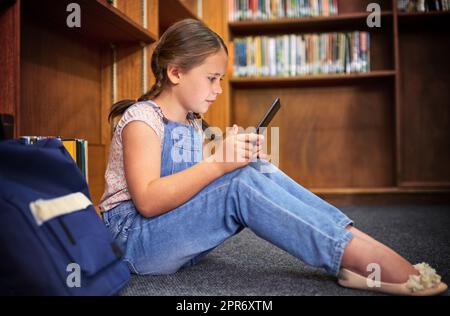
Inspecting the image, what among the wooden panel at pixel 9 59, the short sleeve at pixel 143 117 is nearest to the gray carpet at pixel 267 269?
the short sleeve at pixel 143 117

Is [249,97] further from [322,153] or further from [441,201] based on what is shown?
[441,201]

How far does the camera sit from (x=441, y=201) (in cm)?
263

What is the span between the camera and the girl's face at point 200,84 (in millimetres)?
1170

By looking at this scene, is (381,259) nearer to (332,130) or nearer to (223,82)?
(223,82)

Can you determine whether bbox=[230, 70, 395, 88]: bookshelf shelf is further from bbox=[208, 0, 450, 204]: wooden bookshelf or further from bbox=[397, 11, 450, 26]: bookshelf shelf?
bbox=[397, 11, 450, 26]: bookshelf shelf

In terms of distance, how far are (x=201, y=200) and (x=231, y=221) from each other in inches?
3.0

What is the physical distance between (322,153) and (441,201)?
28.5 inches

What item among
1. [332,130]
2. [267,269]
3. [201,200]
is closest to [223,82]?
[332,130]

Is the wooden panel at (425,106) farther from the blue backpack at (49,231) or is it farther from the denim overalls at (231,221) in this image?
the blue backpack at (49,231)

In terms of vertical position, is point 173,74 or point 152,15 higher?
point 152,15

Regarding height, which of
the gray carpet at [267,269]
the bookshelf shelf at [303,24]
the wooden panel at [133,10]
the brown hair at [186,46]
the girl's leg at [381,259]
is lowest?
the gray carpet at [267,269]

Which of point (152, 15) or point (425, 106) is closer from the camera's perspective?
point (152, 15)

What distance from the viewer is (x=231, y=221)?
0.98 m

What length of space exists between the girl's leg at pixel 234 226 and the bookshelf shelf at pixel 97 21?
719 millimetres
